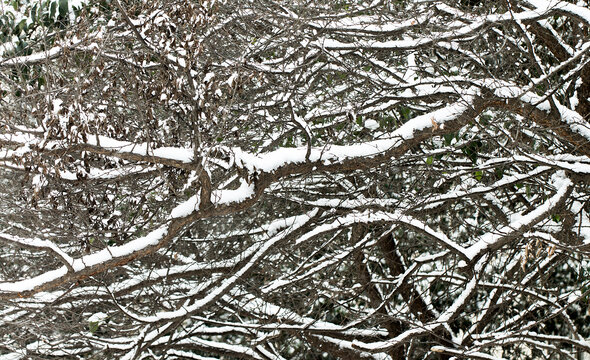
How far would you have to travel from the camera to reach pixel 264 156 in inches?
178

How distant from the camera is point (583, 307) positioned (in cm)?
864

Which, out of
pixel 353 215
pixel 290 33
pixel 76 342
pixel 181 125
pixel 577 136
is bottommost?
pixel 76 342

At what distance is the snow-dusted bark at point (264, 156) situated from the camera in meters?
4.44

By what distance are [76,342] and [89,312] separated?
60 cm

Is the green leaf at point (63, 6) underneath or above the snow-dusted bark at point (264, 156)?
above

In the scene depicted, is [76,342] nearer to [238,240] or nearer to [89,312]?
[89,312]

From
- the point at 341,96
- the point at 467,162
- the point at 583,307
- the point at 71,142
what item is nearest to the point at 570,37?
the point at 467,162

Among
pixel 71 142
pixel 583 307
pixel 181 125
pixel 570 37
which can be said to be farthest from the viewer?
pixel 583 307

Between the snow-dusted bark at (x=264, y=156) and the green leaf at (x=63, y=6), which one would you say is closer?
the snow-dusted bark at (x=264, y=156)

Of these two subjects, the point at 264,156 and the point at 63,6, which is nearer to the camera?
the point at 264,156

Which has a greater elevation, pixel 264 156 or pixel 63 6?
pixel 63 6

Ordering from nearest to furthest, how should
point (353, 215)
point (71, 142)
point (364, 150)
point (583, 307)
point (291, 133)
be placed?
point (71, 142)
point (364, 150)
point (353, 215)
point (291, 133)
point (583, 307)

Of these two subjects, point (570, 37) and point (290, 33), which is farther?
point (570, 37)

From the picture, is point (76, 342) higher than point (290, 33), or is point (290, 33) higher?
point (290, 33)
